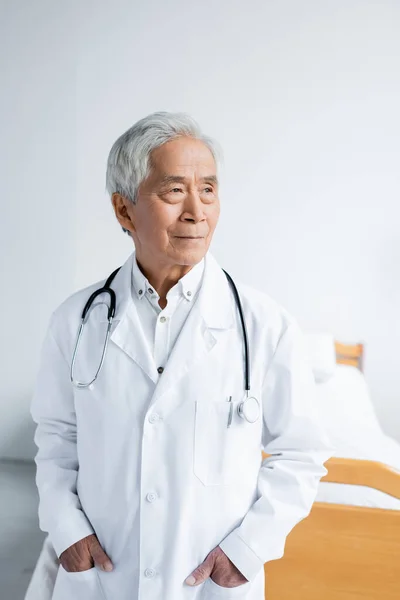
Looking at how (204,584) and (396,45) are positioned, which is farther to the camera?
(396,45)

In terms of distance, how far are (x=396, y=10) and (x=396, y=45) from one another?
Result: 16 cm

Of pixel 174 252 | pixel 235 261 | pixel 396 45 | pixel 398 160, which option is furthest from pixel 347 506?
pixel 396 45

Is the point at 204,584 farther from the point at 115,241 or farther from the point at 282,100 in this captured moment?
the point at 282,100

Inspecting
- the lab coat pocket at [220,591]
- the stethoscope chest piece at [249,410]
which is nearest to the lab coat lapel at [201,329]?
the stethoscope chest piece at [249,410]

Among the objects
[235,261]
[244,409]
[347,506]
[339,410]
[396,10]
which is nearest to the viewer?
[244,409]

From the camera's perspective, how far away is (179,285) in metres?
1.09

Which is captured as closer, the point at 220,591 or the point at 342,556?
the point at 220,591

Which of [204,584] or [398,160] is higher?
[398,160]

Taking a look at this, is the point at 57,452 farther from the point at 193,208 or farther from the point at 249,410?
the point at 193,208

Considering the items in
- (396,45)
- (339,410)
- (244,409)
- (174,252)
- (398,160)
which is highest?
(396,45)

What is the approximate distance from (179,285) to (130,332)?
12 centimetres

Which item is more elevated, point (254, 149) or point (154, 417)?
point (254, 149)

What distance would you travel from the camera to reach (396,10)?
279cm

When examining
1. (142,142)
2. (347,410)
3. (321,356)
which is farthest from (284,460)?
(321,356)
